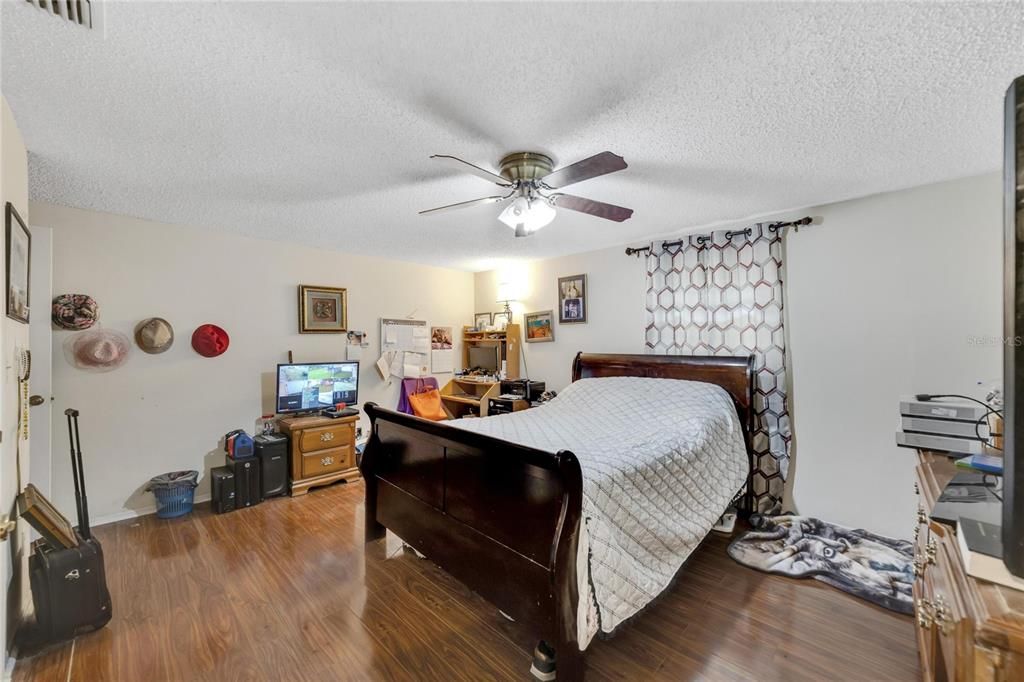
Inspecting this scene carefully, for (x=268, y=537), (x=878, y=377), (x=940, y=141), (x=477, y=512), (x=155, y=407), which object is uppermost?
(x=940, y=141)

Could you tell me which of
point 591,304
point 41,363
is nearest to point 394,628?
point 41,363

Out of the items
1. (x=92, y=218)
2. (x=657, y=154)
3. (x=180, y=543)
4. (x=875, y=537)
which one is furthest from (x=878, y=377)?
(x=92, y=218)

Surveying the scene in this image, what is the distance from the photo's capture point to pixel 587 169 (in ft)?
5.74

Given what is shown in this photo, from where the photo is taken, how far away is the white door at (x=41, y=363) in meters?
2.46

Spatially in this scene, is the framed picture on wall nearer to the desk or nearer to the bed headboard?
the desk

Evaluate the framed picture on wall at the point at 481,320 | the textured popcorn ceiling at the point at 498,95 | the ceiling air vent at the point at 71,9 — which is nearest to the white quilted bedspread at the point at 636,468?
the textured popcorn ceiling at the point at 498,95

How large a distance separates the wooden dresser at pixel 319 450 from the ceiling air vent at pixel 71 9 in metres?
2.99

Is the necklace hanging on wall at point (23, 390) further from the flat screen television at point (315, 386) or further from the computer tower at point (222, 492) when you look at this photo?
the flat screen television at point (315, 386)

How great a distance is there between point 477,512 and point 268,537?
1849mm

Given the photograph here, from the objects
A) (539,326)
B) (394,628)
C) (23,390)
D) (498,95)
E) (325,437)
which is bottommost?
(394,628)

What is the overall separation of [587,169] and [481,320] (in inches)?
146

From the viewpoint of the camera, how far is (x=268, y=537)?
2.80 m

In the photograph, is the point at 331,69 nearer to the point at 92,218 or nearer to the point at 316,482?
the point at 92,218

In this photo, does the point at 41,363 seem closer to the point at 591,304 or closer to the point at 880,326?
the point at 591,304
